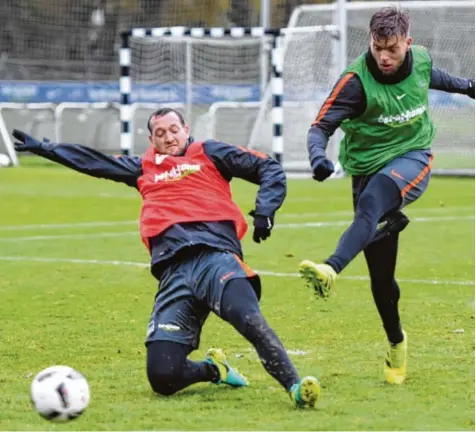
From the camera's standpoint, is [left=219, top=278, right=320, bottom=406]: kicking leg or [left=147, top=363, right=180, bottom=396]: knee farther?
[left=147, top=363, right=180, bottom=396]: knee

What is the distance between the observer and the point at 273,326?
9.23 metres

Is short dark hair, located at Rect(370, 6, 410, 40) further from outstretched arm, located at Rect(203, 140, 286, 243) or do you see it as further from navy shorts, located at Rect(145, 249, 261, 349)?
navy shorts, located at Rect(145, 249, 261, 349)

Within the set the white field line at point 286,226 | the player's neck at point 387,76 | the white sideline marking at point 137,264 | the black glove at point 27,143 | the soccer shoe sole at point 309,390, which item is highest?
the player's neck at point 387,76

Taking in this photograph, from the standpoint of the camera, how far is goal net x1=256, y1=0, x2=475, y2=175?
23906mm

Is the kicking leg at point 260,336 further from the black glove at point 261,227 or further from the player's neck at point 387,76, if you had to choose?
the player's neck at point 387,76

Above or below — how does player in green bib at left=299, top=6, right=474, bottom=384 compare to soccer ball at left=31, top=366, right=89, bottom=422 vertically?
above

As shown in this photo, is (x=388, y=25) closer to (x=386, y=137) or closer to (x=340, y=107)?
(x=340, y=107)

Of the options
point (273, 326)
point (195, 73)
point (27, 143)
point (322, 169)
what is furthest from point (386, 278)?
point (195, 73)

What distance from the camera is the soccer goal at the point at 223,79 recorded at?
80.9 ft

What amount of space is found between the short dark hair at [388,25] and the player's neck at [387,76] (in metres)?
0.21

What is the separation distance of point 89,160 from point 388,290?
6.06ft

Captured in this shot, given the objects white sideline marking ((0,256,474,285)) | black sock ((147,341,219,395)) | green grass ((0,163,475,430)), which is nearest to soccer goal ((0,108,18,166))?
green grass ((0,163,475,430))

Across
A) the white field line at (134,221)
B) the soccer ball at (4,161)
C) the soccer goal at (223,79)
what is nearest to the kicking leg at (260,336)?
the white field line at (134,221)

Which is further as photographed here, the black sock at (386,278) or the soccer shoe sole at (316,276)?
the black sock at (386,278)
